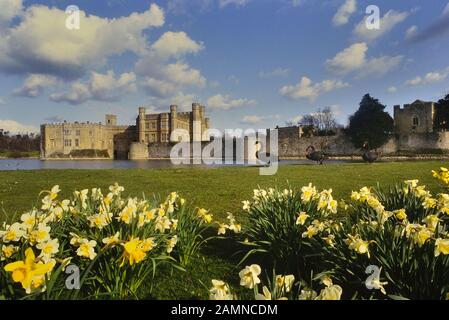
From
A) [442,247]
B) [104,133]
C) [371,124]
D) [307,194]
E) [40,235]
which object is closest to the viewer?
[442,247]

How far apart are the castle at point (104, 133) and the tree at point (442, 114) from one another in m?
38.1

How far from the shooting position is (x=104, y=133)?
6694 centimetres

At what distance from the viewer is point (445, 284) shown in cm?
240

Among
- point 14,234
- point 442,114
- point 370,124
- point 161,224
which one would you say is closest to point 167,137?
point 370,124

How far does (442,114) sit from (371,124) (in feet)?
46.0

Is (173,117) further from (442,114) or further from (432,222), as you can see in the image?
(432,222)

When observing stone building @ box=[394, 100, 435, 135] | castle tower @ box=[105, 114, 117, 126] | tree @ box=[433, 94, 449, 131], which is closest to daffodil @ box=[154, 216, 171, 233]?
stone building @ box=[394, 100, 435, 135]

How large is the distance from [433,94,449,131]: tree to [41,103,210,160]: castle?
125 ft

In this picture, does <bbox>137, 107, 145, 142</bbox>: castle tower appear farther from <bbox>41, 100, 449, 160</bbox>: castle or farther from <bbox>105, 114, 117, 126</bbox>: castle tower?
<bbox>105, 114, 117, 126</bbox>: castle tower

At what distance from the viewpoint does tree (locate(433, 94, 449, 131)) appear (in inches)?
1953
